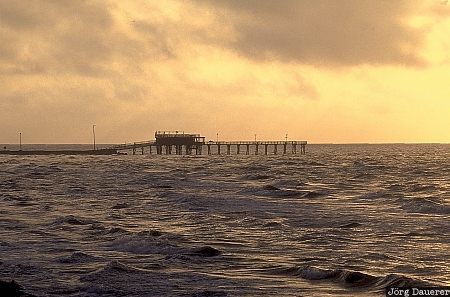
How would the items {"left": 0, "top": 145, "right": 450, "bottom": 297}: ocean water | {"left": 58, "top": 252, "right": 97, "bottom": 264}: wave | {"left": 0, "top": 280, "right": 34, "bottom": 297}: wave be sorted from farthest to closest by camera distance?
{"left": 58, "top": 252, "right": 97, "bottom": 264}: wave, {"left": 0, "top": 145, "right": 450, "bottom": 297}: ocean water, {"left": 0, "top": 280, "right": 34, "bottom": 297}: wave

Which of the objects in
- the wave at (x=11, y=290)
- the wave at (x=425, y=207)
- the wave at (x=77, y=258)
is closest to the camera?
the wave at (x=11, y=290)

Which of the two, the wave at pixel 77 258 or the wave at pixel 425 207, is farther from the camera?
the wave at pixel 425 207

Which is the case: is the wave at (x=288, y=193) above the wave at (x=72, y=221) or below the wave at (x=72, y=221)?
above

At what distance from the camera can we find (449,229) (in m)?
26.9

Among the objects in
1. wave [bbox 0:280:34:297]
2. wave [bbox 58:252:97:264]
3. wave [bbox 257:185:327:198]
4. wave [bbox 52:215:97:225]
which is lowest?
wave [bbox 52:215:97:225]

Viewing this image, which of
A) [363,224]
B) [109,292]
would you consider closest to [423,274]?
[109,292]

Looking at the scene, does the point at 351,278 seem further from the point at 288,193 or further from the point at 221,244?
the point at 288,193

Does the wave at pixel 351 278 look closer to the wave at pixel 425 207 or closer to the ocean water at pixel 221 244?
the ocean water at pixel 221 244

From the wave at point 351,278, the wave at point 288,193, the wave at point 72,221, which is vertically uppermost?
the wave at point 351,278

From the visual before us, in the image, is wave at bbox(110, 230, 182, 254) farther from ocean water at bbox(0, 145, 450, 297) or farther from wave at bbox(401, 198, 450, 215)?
wave at bbox(401, 198, 450, 215)

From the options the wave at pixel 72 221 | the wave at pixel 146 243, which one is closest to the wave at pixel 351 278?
the wave at pixel 146 243

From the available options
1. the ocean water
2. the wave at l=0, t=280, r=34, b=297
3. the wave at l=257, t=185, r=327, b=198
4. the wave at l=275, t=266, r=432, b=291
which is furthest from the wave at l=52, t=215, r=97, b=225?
the wave at l=257, t=185, r=327, b=198

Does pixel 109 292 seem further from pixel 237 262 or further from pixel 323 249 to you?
pixel 323 249

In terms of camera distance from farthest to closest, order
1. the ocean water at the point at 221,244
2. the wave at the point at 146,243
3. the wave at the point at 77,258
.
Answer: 1. the wave at the point at 146,243
2. the wave at the point at 77,258
3. the ocean water at the point at 221,244
